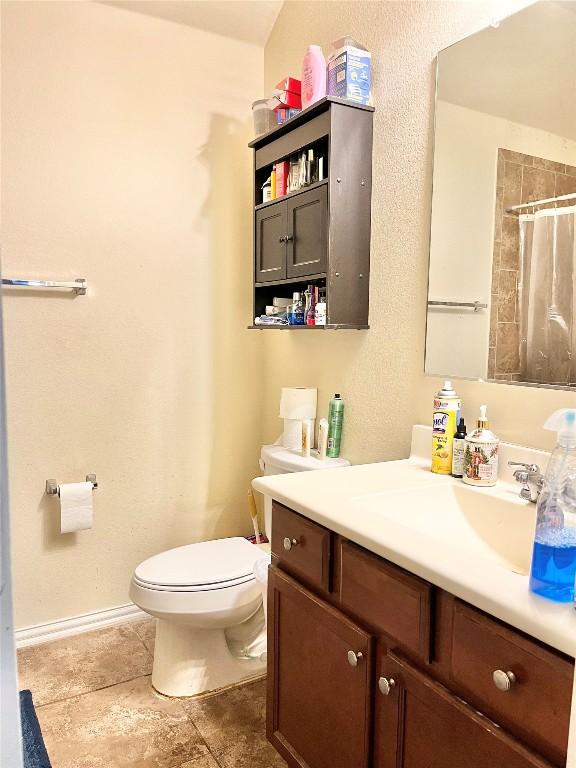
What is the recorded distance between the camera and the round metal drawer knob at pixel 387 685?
42.4 inches

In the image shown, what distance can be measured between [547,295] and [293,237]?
903 mm

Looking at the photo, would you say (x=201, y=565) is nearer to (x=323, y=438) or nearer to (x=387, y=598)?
(x=323, y=438)

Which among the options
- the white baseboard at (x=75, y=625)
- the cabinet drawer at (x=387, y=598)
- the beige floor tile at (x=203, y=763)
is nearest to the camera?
the cabinet drawer at (x=387, y=598)

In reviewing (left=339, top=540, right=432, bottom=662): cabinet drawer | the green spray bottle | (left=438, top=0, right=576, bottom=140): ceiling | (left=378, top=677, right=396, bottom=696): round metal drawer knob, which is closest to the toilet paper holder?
the green spray bottle

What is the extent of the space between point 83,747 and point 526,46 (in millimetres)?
2207

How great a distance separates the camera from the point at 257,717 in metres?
1.83

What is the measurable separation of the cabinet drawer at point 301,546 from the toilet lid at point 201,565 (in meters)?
0.48

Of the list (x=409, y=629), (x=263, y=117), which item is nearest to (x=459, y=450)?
(x=409, y=629)

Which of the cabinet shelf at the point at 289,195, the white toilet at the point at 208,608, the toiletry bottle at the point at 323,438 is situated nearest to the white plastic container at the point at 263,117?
the cabinet shelf at the point at 289,195

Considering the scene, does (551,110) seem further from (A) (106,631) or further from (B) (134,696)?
(A) (106,631)

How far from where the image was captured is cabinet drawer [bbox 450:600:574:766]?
2.54 feet

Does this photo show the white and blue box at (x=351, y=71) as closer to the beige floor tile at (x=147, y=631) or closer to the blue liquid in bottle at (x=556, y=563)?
the blue liquid in bottle at (x=556, y=563)

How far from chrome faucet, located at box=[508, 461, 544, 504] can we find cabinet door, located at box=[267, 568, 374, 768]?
46cm

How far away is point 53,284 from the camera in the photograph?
2.11 m
